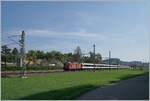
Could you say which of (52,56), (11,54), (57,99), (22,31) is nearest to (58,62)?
(52,56)

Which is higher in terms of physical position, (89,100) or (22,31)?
(22,31)

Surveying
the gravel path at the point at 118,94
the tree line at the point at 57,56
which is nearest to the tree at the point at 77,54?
the tree line at the point at 57,56

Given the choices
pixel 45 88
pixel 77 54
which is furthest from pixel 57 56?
pixel 45 88

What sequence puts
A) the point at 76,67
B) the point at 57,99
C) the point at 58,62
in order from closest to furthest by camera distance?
the point at 57,99
the point at 76,67
the point at 58,62

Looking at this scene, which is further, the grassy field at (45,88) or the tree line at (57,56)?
the tree line at (57,56)

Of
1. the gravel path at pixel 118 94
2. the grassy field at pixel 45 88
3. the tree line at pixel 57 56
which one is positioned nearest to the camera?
the gravel path at pixel 118 94

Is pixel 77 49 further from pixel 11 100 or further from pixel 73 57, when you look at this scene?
pixel 11 100

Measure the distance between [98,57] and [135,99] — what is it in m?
118

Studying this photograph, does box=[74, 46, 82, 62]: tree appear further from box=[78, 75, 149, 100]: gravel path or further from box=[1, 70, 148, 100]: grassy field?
box=[78, 75, 149, 100]: gravel path

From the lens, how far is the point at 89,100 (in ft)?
52.6

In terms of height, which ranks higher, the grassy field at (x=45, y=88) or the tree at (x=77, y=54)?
the tree at (x=77, y=54)

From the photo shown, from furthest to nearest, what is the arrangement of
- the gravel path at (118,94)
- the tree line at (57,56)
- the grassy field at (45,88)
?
1. the tree line at (57,56)
2. the grassy field at (45,88)
3. the gravel path at (118,94)

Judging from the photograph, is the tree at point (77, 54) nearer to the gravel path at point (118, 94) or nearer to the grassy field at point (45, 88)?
the grassy field at point (45, 88)

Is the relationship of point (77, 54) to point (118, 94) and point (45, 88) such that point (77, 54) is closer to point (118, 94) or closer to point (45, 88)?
point (45, 88)
